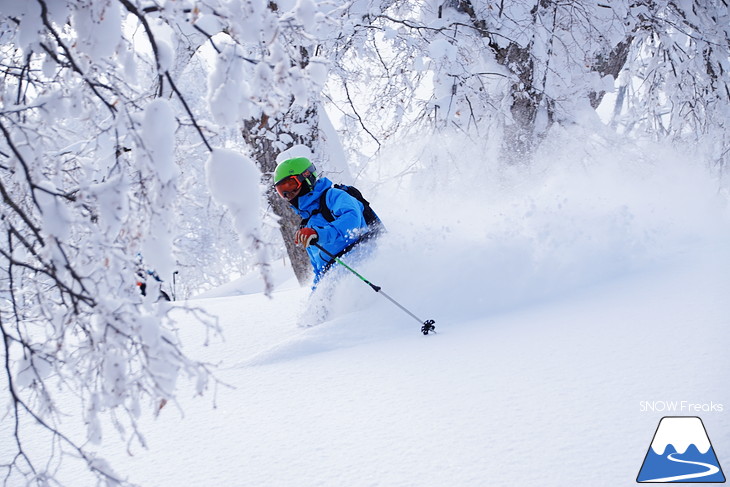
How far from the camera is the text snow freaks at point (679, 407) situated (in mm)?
2188

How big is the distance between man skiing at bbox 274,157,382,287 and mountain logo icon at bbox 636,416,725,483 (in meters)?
3.80

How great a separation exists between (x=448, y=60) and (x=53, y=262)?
608 cm

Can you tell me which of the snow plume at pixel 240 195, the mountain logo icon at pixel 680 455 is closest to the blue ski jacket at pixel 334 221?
the mountain logo icon at pixel 680 455

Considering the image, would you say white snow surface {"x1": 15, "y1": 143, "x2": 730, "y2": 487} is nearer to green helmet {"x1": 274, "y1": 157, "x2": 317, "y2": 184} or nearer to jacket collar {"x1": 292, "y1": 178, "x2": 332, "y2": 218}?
jacket collar {"x1": 292, "y1": 178, "x2": 332, "y2": 218}

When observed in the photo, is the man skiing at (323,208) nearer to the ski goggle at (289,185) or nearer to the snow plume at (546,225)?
the ski goggle at (289,185)

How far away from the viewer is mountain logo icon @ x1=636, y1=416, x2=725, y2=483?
1.89 metres

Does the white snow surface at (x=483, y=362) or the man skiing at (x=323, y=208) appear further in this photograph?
the man skiing at (x=323, y=208)

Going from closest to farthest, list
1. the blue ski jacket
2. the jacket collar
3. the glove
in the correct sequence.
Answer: the glove < the blue ski jacket < the jacket collar

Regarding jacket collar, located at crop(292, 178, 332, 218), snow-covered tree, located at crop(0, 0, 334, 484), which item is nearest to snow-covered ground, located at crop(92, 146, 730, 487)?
snow-covered tree, located at crop(0, 0, 334, 484)

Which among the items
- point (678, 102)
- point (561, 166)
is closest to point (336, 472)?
point (561, 166)

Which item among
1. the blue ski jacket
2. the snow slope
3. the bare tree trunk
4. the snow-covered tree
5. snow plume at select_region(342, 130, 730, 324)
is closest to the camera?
the snow-covered tree

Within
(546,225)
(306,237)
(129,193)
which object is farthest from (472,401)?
(546,225)

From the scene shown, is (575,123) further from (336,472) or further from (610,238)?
(336,472)

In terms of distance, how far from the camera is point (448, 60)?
22.1ft
